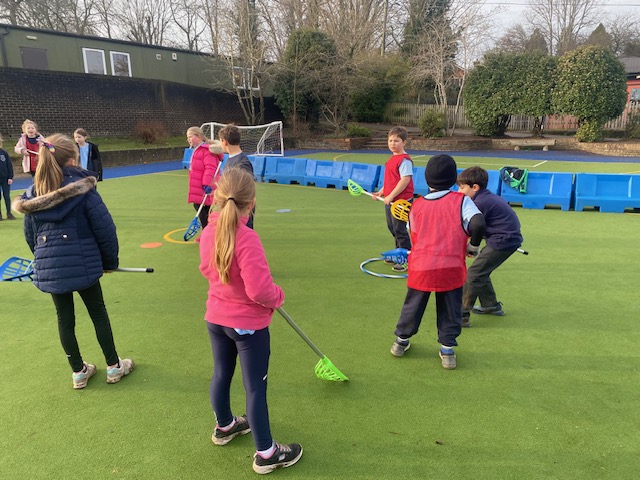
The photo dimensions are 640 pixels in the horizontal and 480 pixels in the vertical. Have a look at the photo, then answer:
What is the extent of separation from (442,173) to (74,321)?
2.92 m

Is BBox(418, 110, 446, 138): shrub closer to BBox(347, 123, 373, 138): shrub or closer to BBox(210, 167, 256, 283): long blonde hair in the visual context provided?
BBox(347, 123, 373, 138): shrub

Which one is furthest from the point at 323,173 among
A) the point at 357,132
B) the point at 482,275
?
the point at 357,132

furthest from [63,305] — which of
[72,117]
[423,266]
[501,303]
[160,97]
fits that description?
[160,97]

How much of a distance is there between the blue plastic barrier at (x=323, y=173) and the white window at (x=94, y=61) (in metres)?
15.8

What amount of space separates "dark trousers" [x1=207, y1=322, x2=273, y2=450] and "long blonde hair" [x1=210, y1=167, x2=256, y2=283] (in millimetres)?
339

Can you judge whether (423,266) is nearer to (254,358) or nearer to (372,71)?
(254,358)

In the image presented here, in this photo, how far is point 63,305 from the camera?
128 inches

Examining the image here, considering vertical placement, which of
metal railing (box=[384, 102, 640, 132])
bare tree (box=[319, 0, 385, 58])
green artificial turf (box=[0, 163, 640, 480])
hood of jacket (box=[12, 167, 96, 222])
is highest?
bare tree (box=[319, 0, 385, 58])

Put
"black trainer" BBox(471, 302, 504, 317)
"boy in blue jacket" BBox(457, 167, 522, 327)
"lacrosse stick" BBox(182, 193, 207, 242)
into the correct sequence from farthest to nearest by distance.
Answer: "lacrosse stick" BBox(182, 193, 207, 242), "black trainer" BBox(471, 302, 504, 317), "boy in blue jacket" BBox(457, 167, 522, 327)

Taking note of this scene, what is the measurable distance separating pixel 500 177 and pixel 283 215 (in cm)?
518

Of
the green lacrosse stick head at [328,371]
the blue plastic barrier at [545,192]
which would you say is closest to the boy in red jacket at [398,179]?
the green lacrosse stick head at [328,371]

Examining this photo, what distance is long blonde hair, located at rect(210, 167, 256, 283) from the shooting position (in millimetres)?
2270

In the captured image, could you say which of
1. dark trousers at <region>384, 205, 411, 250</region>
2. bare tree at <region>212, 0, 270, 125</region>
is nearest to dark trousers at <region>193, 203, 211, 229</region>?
dark trousers at <region>384, 205, 411, 250</region>

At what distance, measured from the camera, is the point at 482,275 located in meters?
4.40
